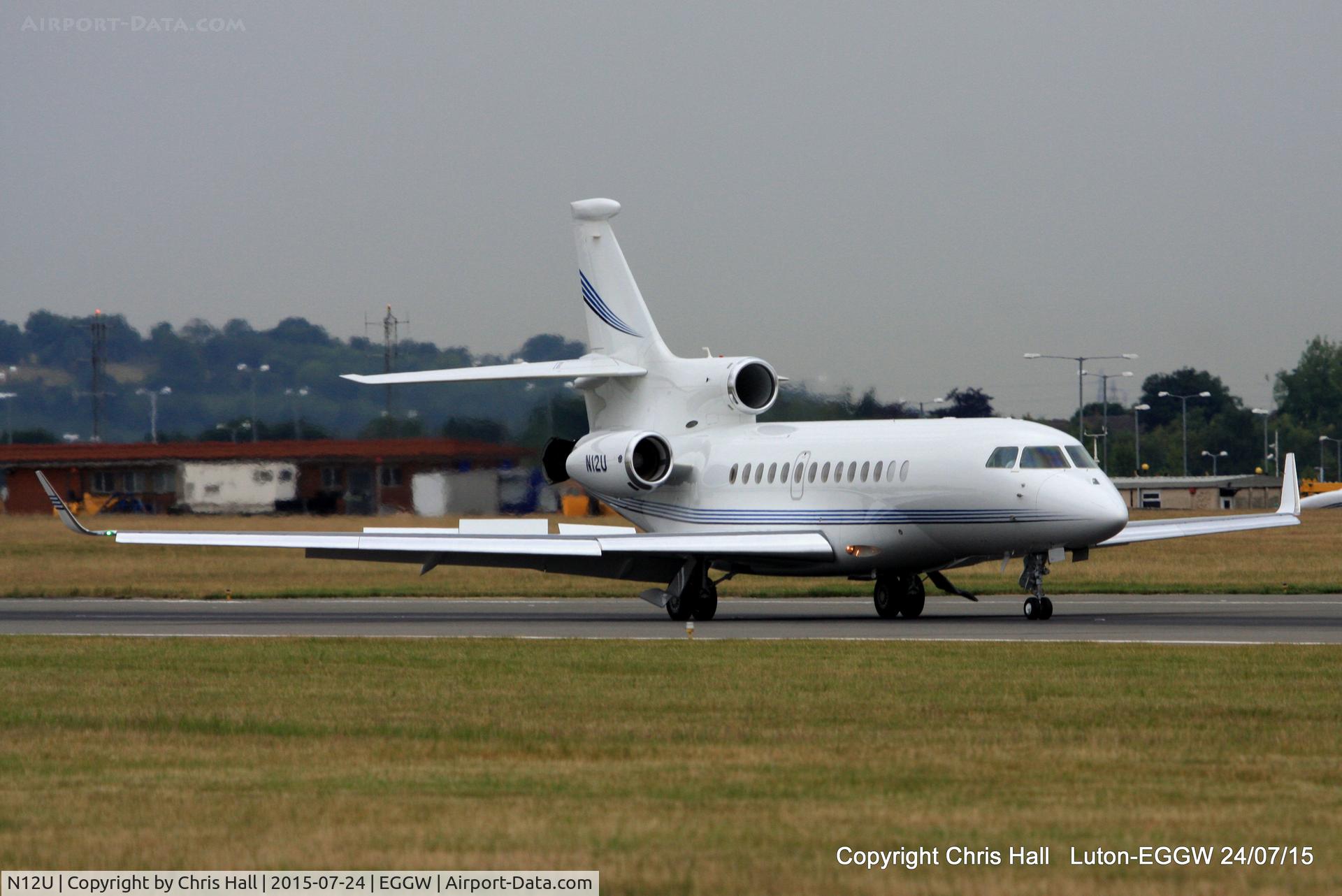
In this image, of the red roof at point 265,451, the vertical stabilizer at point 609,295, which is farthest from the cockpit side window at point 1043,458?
the red roof at point 265,451

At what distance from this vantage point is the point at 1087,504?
27922 millimetres

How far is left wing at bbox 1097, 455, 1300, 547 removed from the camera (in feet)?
101

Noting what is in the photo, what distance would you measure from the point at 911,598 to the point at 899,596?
0.21 m

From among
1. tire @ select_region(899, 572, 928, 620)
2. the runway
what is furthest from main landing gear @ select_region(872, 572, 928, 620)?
the runway

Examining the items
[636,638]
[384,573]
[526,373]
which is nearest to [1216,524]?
[636,638]

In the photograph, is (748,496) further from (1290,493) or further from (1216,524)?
(1290,493)

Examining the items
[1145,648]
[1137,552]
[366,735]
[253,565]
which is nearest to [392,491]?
[253,565]

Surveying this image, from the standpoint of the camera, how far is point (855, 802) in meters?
10.7

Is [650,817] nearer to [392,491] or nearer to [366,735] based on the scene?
[366,735]

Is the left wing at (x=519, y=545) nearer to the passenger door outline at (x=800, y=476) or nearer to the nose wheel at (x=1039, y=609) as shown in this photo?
the passenger door outline at (x=800, y=476)

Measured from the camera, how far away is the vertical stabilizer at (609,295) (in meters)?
36.5

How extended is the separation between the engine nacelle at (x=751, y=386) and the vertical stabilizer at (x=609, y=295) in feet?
5.75

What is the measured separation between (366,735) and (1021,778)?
515 centimetres

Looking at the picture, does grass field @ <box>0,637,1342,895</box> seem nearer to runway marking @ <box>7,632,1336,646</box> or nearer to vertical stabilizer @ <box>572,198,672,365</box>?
runway marking @ <box>7,632,1336,646</box>
